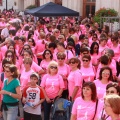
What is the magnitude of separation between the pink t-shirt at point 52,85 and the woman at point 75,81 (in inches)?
7.9

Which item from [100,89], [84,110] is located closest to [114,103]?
[84,110]

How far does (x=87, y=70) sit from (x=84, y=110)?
2.40m

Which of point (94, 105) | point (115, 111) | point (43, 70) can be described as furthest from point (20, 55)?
point (115, 111)

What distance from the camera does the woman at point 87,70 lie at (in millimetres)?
7977

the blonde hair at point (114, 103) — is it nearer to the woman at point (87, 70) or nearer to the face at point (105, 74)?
the face at point (105, 74)

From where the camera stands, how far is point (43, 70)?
8.62 metres

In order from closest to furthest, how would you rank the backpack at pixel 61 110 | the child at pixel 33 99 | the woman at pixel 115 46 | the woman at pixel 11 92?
1. the woman at pixel 11 92
2. the child at pixel 33 99
3. the backpack at pixel 61 110
4. the woman at pixel 115 46

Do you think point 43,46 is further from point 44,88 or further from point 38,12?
point 38,12

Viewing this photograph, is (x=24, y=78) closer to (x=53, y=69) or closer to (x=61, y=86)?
(x=53, y=69)

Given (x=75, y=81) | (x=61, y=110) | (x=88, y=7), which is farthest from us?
(x=88, y=7)

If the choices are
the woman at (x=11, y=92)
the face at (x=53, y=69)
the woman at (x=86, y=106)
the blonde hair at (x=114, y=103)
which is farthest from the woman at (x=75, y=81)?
the blonde hair at (x=114, y=103)

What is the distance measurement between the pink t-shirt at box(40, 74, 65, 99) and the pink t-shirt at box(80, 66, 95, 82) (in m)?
0.63

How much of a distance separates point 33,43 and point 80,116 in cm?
602

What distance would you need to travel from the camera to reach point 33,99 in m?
7.13
